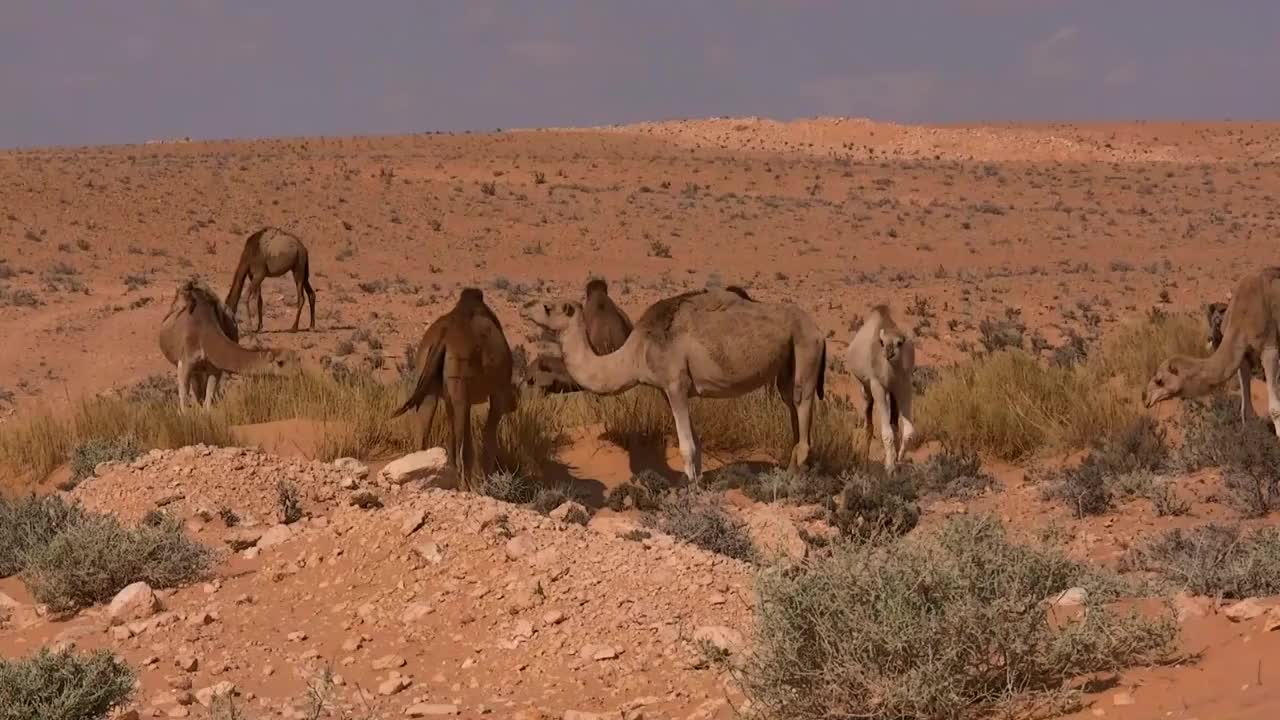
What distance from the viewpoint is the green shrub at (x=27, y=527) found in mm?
9305

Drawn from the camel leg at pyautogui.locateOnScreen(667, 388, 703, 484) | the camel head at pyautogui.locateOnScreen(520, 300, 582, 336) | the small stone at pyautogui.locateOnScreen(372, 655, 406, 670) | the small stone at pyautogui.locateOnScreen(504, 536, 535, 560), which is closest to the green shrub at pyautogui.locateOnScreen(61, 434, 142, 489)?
the camel head at pyautogui.locateOnScreen(520, 300, 582, 336)

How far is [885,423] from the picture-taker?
43.3 ft

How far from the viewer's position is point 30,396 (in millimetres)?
20578

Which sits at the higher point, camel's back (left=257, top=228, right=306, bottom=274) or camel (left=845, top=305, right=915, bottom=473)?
camel's back (left=257, top=228, right=306, bottom=274)

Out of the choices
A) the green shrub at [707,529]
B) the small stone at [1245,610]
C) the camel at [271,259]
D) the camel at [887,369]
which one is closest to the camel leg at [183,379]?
the green shrub at [707,529]

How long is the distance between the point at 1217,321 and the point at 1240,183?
2019 inches

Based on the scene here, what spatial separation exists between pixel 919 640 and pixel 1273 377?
8938mm

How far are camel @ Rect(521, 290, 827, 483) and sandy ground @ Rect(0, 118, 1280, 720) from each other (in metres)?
1.58

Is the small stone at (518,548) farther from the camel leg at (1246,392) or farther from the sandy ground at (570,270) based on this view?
the camel leg at (1246,392)

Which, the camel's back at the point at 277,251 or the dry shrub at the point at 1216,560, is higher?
the camel's back at the point at 277,251

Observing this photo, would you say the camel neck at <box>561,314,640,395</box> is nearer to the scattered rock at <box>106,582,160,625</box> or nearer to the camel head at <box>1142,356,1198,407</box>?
the camel head at <box>1142,356,1198,407</box>

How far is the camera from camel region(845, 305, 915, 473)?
1318cm

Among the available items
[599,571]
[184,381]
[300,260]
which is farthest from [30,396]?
[599,571]

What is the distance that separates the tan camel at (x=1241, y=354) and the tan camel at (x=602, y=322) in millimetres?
4906
